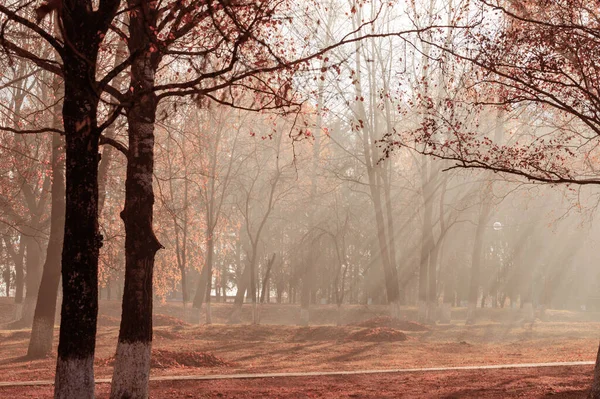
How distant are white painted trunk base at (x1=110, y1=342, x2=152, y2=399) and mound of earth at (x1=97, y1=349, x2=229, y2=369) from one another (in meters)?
5.93

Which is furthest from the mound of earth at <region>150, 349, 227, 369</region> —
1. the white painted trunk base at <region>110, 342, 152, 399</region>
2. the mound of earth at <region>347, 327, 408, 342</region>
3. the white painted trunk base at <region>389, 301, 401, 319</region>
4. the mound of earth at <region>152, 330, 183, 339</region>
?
the white painted trunk base at <region>389, 301, 401, 319</region>

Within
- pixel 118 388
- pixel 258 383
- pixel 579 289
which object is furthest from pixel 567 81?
pixel 579 289

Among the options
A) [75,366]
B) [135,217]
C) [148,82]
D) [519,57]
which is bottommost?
[75,366]

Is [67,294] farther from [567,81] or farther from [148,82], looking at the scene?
[567,81]

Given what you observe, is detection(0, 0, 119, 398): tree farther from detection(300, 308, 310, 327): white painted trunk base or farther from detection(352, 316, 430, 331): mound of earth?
detection(300, 308, 310, 327): white painted trunk base

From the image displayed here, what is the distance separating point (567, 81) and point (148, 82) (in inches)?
305

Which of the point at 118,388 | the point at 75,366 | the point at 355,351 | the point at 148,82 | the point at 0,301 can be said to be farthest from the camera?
the point at 0,301

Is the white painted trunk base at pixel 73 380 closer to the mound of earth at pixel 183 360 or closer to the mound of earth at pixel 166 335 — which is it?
the mound of earth at pixel 183 360

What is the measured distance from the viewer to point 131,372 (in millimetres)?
9461

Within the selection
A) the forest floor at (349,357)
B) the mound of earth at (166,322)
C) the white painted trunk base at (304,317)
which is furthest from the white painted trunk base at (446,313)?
the mound of earth at (166,322)

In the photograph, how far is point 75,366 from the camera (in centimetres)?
757

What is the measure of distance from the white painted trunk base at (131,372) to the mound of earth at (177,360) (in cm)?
593

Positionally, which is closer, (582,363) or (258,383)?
(258,383)

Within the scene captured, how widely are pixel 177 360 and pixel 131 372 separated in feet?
23.2
